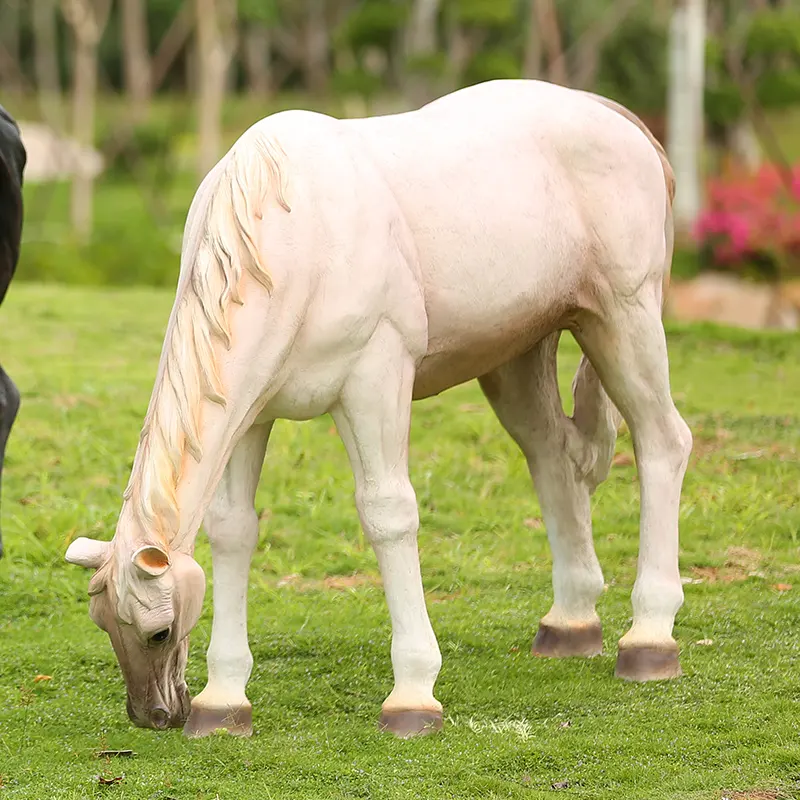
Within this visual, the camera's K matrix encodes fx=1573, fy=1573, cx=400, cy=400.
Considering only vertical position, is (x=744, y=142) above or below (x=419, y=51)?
below

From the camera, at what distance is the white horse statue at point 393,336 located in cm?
410

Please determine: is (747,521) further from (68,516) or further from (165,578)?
(165,578)

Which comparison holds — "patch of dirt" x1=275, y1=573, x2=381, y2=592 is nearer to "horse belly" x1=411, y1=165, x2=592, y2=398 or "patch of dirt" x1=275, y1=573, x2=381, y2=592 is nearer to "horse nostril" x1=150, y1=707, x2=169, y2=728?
"horse belly" x1=411, y1=165, x2=592, y2=398

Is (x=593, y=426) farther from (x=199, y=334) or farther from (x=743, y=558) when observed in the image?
(x=199, y=334)

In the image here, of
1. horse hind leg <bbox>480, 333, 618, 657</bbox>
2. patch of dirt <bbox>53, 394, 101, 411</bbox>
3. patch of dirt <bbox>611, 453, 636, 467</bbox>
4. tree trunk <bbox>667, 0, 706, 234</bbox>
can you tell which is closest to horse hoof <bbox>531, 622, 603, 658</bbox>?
horse hind leg <bbox>480, 333, 618, 657</bbox>

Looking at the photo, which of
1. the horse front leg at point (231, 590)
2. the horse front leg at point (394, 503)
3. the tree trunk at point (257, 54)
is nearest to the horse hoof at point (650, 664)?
the horse front leg at point (394, 503)

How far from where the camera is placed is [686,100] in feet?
54.1

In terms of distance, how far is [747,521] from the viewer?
7.09 m

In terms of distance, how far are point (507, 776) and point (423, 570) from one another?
8.37 ft

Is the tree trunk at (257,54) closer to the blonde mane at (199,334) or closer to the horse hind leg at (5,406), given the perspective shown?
the horse hind leg at (5,406)

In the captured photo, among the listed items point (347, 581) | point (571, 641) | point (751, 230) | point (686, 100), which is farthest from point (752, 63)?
point (571, 641)

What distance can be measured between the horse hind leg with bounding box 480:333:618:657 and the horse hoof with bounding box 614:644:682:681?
0.37 m

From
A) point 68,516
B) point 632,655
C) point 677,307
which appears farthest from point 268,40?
point 632,655

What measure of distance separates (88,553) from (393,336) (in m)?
1.00
